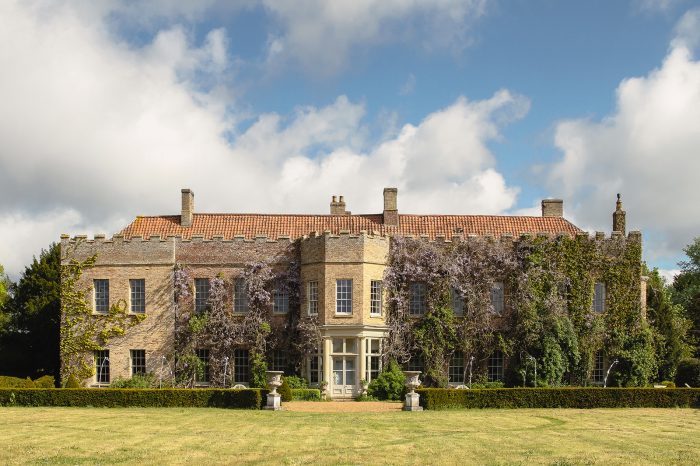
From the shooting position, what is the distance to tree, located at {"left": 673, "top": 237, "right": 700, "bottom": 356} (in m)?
53.9

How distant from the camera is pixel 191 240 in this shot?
36188 mm

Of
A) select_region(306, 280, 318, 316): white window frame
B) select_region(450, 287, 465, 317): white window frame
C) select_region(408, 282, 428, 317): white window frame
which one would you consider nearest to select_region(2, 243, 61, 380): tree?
select_region(306, 280, 318, 316): white window frame

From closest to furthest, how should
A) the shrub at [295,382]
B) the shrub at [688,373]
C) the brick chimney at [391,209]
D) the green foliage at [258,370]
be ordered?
the shrub at [295,382] < the shrub at [688,373] < the green foliage at [258,370] < the brick chimney at [391,209]

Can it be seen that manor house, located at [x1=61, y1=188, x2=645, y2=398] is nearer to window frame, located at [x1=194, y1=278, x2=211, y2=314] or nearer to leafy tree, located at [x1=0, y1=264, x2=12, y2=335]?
window frame, located at [x1=194, y1=278, x2=211, y2=314]

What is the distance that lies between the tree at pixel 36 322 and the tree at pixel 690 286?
4046 cm

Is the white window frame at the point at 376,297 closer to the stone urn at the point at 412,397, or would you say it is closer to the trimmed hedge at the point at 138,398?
the stone urn at the point at 412,397

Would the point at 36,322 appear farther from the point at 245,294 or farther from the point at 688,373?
the point at 688,373

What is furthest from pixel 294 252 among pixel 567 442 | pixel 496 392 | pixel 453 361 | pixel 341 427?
pixel 567 442

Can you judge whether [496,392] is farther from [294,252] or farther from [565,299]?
[294,252]

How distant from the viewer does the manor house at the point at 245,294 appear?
34062mm

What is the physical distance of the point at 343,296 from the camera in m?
34.2

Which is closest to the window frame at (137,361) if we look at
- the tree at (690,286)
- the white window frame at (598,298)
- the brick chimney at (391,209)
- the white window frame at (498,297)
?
the brick chimney at (391,209)

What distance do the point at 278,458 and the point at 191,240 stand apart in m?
20.5

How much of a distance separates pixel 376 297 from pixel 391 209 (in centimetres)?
612
